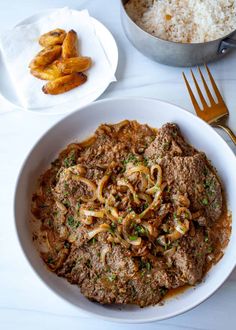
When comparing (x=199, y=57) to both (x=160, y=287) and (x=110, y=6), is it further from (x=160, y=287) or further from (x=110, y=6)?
(x=160, y=287)

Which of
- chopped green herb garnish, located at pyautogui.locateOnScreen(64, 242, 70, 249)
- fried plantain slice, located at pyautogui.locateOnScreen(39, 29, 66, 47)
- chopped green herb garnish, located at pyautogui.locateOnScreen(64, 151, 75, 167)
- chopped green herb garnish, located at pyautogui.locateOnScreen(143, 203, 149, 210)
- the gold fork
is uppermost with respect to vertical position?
fried plantain slice, located at pyautogui.locateOnScreen(39, 29, 66, 47)

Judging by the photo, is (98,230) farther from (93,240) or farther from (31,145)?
(31,145)

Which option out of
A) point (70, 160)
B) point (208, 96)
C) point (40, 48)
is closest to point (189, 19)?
point (208, 96)

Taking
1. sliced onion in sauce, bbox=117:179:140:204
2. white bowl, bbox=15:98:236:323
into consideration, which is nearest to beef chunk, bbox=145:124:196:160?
white bowl, bbox=15:98:236:323

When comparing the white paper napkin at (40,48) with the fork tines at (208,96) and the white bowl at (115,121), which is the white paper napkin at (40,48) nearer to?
the white bowl at (115,121)

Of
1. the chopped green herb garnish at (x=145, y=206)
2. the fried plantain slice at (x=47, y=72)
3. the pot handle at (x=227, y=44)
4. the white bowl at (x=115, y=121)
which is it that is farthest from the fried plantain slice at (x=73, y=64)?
the chopped green herb garnish at (x=145, y=206)

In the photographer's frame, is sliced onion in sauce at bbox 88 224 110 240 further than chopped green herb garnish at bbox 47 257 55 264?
No

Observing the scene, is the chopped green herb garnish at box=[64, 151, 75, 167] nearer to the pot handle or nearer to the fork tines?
the fork tines
